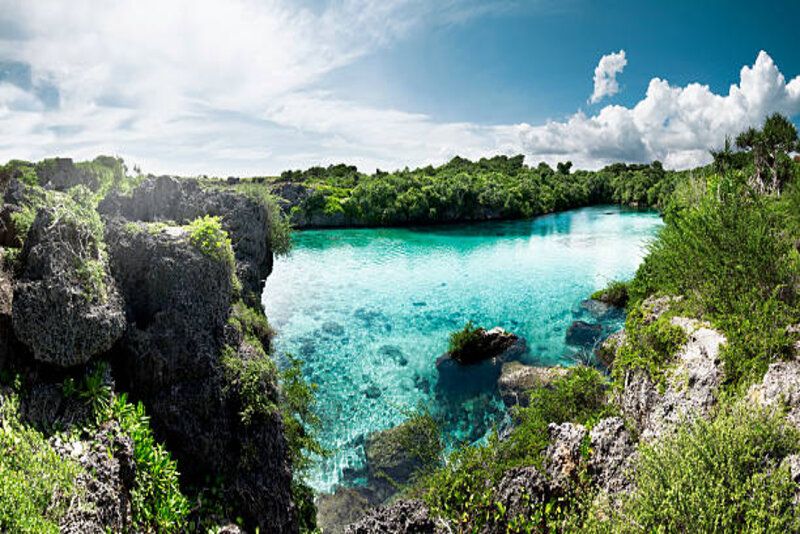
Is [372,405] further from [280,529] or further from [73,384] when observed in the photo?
[73,384]

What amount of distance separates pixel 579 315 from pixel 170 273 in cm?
2805

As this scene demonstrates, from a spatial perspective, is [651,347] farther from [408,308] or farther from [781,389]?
[408,308]

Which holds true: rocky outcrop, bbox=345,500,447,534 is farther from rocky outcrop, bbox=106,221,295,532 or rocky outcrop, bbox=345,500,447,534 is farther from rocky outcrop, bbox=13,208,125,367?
rocky outcrop, bbox=13,208,125,367

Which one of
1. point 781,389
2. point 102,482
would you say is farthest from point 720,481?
point 102,482

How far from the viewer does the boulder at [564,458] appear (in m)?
10.6

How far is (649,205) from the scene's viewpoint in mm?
110062

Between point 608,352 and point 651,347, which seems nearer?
point 651,347

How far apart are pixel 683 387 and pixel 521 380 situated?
1173 centimetres

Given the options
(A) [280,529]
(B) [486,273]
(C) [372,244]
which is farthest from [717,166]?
(A) [280,529]

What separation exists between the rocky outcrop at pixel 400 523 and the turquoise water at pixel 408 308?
7.60 m

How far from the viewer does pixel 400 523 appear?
31.9 ft

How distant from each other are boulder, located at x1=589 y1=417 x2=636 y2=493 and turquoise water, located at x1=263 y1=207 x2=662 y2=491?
893 centimetres

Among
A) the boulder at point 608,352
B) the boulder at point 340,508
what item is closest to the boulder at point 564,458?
the boulder at point 340,508

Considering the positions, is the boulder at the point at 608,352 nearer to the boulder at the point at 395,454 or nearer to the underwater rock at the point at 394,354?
the boulder at the point at 395,454
